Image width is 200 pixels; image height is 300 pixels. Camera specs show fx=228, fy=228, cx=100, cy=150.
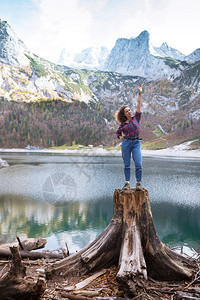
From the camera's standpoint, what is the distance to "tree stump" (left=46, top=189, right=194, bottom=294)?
4.89m

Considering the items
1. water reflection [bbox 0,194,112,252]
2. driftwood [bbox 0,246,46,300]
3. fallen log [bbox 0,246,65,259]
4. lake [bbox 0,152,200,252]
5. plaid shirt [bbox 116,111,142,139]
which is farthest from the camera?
lake [bbox 0,152,200,252]

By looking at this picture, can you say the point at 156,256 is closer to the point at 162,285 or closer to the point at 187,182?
the point at 162,285

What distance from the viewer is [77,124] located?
196m

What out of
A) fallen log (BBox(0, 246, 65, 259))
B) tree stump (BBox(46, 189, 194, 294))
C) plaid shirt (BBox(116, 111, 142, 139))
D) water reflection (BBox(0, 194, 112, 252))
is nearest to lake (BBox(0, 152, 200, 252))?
water reflection (BBox(0, 194, 112, 252))

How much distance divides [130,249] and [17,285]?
7.32ft

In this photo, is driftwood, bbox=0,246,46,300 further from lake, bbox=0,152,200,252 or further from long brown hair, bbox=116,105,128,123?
lake, bbox=0,152,200,252

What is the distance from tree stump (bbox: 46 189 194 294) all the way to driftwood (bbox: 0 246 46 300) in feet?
2.75

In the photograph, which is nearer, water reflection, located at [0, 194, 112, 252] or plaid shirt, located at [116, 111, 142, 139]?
plaid shirt, located at [116, 111, 142, 139]

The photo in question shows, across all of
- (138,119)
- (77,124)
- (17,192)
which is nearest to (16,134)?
(77,124)

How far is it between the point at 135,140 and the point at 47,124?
191m

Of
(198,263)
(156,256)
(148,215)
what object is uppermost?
(148,215)

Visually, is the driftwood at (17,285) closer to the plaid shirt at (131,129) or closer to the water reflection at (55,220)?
the plaid shirt at (131,129)

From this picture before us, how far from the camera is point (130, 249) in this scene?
474 centimetres

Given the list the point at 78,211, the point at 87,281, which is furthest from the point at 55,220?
the point at 87,281
